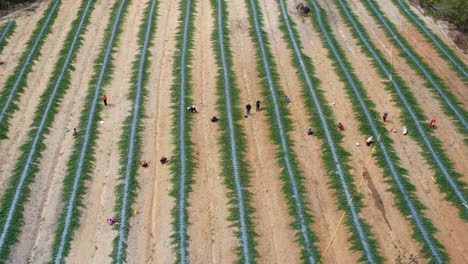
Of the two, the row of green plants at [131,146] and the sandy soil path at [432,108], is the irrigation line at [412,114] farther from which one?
the row of green plants at [131,146]

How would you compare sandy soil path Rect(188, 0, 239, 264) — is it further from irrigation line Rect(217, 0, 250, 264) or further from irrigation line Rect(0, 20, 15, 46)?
irrigation line Rect(0, 20, 15, 46)

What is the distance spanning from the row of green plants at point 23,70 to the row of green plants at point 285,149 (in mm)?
13177

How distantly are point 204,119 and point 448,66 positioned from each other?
15.3 m

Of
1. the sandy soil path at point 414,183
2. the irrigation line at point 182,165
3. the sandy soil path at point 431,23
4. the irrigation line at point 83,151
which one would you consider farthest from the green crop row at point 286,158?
the sandy soil path at point 431,23

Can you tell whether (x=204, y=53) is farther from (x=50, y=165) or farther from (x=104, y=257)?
(x=104, y=257)

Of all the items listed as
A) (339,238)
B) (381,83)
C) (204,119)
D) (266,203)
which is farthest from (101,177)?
(381,83)

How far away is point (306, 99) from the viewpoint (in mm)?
22016

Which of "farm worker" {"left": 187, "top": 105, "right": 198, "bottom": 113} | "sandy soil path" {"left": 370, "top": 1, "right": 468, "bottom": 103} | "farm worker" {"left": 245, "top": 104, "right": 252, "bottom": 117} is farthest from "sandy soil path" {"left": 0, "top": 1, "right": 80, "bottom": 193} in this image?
"sandy soil path" {"left": 370, "top": 1, "right": 468, "bottom": 103}

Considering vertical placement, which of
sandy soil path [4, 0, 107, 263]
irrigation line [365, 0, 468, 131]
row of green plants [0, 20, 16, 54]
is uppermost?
irrigation line [365, 0, 468, 131]

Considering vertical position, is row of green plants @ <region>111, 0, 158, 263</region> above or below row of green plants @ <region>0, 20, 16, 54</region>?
below

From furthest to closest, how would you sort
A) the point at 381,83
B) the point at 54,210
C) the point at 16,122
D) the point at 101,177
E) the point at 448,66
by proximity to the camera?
the point at 448,66, the point at 381,83, the point at 16,122, the point at 101,177, the point at 54,210

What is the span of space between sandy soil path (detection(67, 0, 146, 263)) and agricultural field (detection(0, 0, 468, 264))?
68 millimetres

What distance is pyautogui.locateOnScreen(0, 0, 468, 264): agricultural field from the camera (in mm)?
15344

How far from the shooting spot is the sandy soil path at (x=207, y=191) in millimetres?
15086
